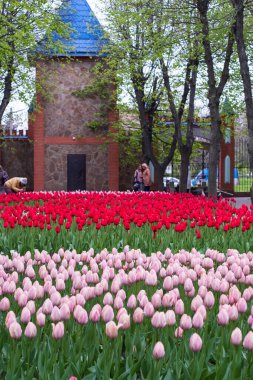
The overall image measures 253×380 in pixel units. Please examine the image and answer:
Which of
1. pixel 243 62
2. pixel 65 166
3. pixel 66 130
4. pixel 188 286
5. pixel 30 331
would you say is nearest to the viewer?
pixel 30 331

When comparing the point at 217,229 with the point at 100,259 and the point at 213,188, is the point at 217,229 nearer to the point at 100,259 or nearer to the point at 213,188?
the point at 100,259

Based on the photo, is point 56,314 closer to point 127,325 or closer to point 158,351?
point 127,325

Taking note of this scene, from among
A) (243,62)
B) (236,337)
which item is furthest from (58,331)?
(243,62)

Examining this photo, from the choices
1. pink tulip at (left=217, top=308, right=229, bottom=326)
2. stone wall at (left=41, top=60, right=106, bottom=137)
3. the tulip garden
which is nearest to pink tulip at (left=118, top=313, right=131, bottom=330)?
the tulip garden

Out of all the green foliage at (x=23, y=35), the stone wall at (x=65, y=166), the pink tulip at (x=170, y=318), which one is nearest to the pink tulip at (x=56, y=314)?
the pink tulip at (x=170, y=318)

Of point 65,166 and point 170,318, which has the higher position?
point 65,166

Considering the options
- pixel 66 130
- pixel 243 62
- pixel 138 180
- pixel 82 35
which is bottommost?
pixel 138 180

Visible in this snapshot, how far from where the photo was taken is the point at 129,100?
3391 cm

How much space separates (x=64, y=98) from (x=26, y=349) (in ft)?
102

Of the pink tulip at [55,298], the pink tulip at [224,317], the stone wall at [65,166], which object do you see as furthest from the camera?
the stone wall at [65,166]

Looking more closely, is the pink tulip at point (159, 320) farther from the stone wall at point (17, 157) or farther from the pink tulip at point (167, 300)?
the stone wall at point (17, 157)

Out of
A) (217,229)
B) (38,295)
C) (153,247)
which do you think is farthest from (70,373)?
(217,229)

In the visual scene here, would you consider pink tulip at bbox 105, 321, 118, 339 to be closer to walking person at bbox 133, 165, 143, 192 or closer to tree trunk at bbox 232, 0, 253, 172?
tree trunk at bbox 232, 0, 253, 172

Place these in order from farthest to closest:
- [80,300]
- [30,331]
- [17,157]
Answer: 1. [17,157]
2. [80,300]
3. [30,331]
